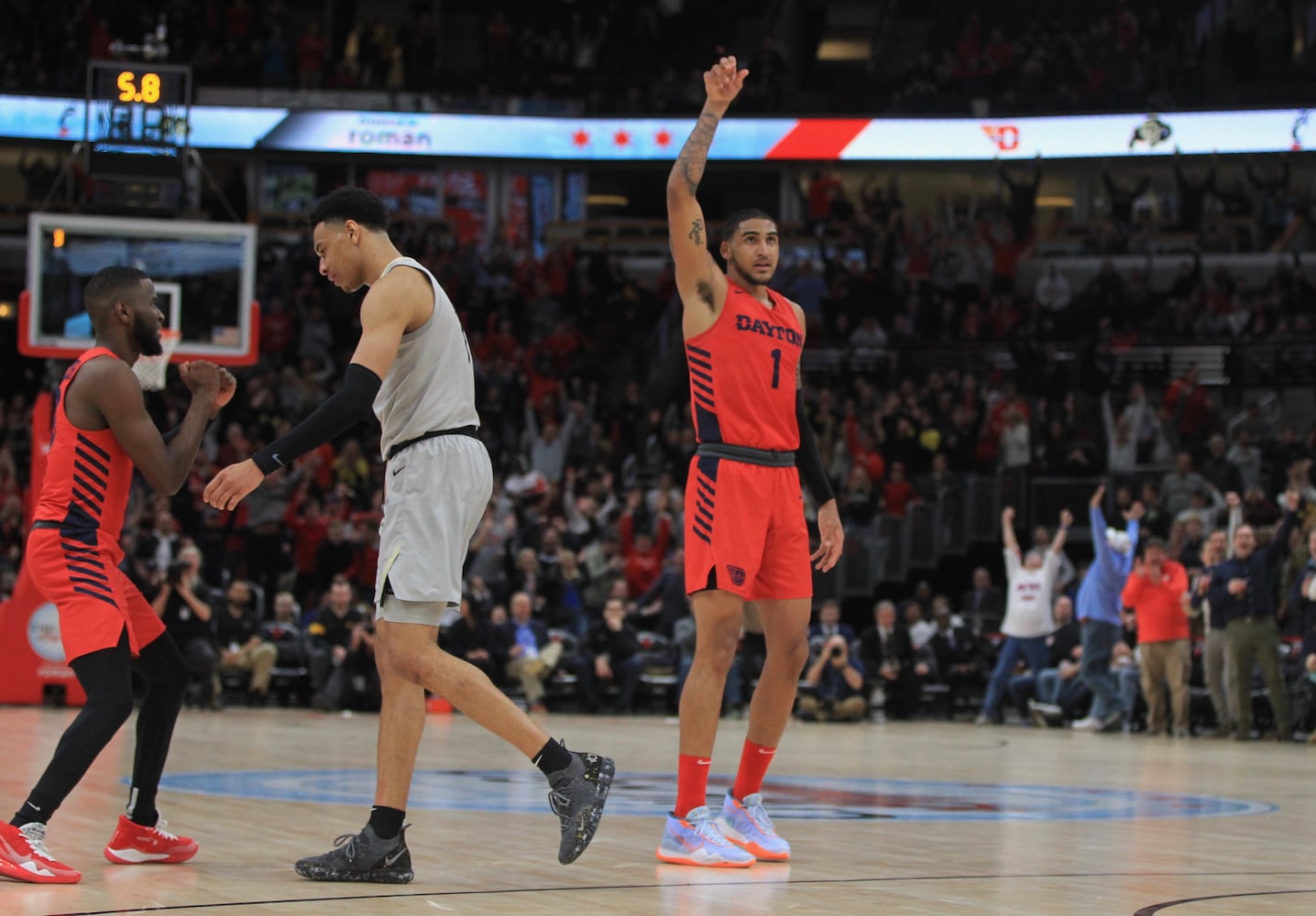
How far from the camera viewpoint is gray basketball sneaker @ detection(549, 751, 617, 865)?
5.31m

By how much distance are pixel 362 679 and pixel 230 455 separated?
15.8 feet

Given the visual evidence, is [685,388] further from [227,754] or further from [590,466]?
[227,754]

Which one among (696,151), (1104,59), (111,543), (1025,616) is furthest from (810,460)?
(1104,59)

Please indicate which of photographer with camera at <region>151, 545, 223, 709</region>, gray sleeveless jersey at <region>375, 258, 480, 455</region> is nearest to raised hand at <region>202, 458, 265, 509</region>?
gray sleeveless jersey at <region>375, 258, 480, 455</region>

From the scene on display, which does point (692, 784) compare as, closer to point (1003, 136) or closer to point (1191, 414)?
point (1191, 414)

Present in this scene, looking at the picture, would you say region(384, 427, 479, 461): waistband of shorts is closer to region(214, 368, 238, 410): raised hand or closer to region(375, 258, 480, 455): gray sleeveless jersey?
region(375, 258, 480, 455): gray sleeveless jersey

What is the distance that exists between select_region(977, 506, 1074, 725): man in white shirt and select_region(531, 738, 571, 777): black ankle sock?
12.9 metres

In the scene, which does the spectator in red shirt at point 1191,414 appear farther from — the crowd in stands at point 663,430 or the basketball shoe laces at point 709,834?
the basketball shoe laces at point 709,834

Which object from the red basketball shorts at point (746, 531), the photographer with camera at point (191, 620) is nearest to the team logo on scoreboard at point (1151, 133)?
the photographer with camera at point (191, 620)

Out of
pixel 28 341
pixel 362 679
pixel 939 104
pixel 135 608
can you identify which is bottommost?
pixel 362 679

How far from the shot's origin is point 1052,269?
27.7 meters

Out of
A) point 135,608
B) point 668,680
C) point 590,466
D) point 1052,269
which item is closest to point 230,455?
point 590,466

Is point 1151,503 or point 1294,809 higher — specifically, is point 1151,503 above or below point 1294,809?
above

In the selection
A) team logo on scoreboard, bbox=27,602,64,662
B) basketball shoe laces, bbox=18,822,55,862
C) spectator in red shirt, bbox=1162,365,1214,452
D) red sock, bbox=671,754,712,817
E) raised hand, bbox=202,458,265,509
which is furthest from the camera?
spectator in red shirt, bbox=1162,365,1214,452
